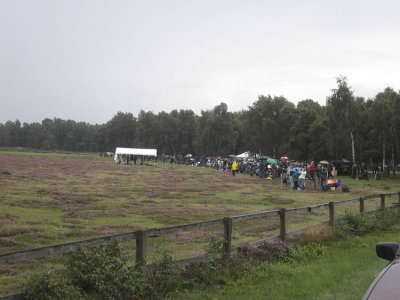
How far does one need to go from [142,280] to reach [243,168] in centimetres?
4874

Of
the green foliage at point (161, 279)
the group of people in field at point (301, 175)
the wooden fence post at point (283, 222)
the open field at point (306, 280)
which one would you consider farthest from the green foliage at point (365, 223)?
the group of people in field at point (301, 175)

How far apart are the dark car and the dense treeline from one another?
50395mm

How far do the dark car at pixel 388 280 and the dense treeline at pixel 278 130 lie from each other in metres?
50.4

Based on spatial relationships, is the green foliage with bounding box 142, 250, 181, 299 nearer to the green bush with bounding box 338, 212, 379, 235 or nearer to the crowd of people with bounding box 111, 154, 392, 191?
the green bush with bounding box 338, 212, 379, 235

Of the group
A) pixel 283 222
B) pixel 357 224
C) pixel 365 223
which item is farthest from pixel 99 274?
pixel 365 223

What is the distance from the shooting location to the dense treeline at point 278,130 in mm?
53438

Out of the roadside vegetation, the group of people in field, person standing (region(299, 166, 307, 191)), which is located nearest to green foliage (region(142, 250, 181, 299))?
the roadside vegetation

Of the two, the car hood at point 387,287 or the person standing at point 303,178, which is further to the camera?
the person standing at point 303,178

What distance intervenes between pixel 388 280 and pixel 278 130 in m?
78.5

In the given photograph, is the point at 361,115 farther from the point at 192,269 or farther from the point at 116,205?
the point at 192,269

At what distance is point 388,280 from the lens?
3.40m

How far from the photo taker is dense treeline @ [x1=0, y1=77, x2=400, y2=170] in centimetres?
5344

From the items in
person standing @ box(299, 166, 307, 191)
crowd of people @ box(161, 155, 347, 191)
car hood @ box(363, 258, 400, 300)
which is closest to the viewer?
car hood @ box(363, 258, 400, 300)

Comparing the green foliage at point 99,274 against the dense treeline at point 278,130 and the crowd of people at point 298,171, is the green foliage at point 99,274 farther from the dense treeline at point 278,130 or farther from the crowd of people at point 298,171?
the dense treeline at point 278,130
